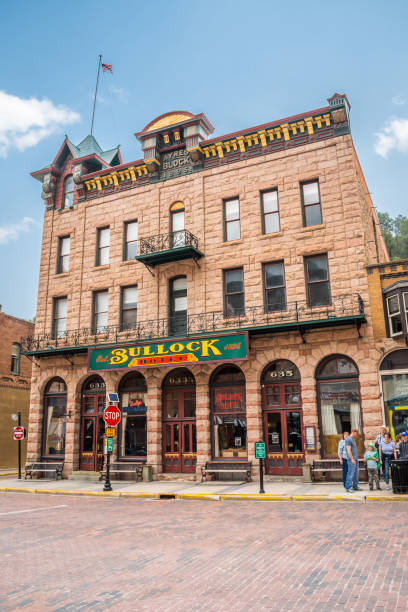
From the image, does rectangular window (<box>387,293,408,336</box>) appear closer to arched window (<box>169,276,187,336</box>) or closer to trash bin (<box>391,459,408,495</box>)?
trash bin (<box>391,459,408,495</box>)

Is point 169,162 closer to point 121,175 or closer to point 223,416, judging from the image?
point 121,175

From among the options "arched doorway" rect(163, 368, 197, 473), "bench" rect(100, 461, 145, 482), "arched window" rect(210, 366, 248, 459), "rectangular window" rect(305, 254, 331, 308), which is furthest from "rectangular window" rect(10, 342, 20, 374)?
"rectangular window" rect(305, 254, 331, 308)

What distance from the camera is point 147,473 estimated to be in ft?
67.1

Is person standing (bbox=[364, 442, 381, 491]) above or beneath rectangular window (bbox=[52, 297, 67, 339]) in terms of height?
beneath

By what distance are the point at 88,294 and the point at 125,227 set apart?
13.1 ft

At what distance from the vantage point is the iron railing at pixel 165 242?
74.6 ft

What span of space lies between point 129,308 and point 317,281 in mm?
9383

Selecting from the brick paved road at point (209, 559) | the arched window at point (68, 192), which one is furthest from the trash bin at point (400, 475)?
the arched window at point (68, 192)

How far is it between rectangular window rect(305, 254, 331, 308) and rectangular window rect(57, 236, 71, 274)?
13564mm

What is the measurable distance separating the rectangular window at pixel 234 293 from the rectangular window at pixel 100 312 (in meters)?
6.60

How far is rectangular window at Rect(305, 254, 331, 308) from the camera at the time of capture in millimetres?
19953

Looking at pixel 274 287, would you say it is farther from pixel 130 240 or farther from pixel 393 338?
pixel 130 240

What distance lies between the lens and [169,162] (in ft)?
81.0

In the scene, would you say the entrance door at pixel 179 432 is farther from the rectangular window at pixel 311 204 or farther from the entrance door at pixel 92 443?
the rectangular window at pixel 311 204
